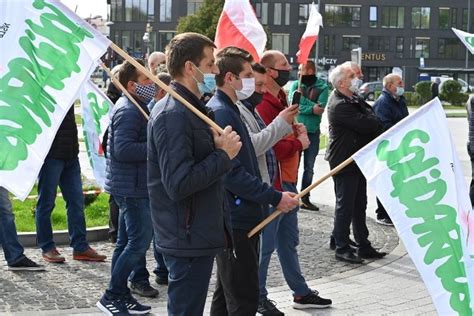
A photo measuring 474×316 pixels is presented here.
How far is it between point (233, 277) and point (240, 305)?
0.17m

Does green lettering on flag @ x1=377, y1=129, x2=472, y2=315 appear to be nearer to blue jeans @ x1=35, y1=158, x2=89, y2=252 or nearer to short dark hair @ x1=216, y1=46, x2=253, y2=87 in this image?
short dark hair @ x1=216, y1=46, x2=253, y2=87

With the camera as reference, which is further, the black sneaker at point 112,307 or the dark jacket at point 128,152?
the dark jacket at point 128,152

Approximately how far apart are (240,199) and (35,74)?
1.49 meters

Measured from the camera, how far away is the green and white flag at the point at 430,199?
470 cm

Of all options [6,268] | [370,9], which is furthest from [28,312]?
[370,9]

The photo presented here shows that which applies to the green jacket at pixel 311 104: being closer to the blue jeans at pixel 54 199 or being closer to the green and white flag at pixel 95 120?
the green and white flag at pixel 95 120

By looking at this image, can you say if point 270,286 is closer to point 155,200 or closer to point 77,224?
point 77,224

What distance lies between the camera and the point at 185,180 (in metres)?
4.17

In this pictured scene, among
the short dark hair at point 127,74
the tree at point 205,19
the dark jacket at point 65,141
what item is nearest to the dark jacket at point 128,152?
the short dark hair at point 127,74

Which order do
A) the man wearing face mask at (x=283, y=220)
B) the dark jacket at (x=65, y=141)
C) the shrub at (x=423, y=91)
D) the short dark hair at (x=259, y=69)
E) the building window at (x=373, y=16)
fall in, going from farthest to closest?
the building window at (x=373, y=16) → the shrub at (x=423, y=91) → the dark jacket at (x=65, y=141) → the man wearing face mask at (x=283, y=220) → the short dark hair at (x=259, y=69)

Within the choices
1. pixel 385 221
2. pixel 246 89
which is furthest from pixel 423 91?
pixel 246 89

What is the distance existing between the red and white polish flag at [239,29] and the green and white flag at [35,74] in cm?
227

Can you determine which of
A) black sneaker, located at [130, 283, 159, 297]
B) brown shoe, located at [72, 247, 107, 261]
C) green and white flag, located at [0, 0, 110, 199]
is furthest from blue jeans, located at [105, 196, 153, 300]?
brown shoe, located at [72, 247, 107, 261]

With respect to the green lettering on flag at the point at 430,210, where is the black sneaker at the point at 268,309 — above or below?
below
